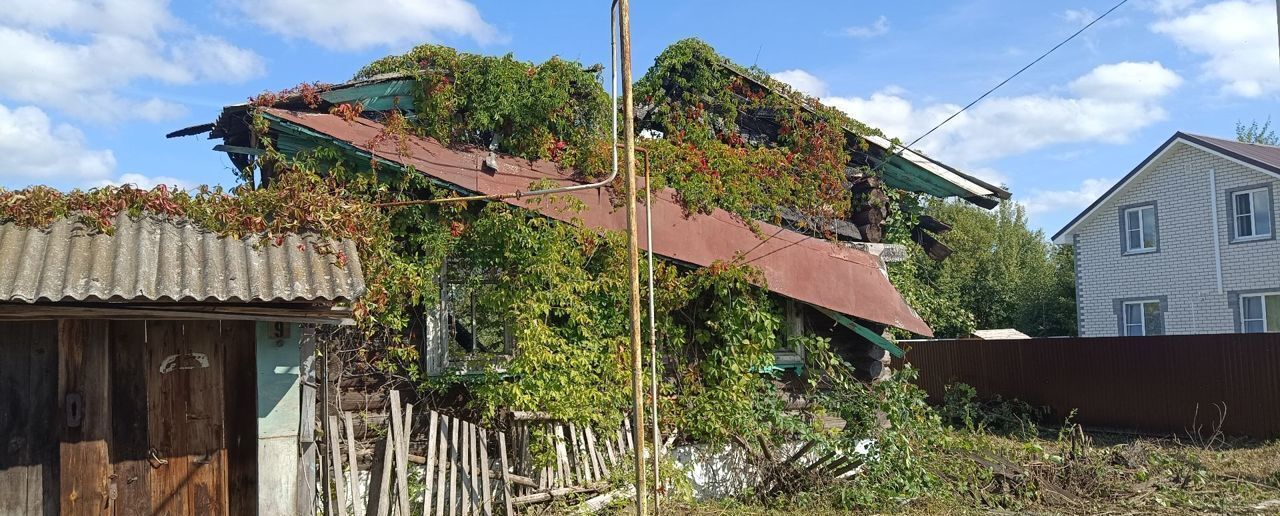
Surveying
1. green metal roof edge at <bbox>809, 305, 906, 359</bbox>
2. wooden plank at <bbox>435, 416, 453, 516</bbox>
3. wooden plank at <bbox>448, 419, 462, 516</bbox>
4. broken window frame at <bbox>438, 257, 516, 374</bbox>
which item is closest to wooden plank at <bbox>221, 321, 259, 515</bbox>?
wooden plank at <bbox>435, 416, 453, 516</bbox>

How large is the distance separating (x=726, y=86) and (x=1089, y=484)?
21.5 ft

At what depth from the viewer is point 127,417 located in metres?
6.43

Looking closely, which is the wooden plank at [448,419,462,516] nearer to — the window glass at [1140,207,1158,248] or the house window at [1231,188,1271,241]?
the house window at [1231,188,1271,241]

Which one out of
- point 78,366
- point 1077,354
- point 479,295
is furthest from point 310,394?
point 1077,354

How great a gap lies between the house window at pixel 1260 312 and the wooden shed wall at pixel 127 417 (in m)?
22.7

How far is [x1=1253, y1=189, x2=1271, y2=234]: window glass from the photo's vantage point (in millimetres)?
21969

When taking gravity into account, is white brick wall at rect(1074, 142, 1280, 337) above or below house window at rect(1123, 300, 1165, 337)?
above

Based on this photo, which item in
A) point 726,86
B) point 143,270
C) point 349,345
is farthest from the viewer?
point 726,86

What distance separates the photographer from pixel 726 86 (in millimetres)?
12969

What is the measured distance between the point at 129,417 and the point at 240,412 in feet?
2.28

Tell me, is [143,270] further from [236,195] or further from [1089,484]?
[1089,484]

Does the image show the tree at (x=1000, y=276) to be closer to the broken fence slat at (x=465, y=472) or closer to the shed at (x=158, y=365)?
the broken fence slat at (x=465, y=472)

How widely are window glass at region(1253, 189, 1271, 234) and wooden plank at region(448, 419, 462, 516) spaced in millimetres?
21025

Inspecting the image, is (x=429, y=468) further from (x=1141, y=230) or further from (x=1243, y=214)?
(x=1141, y=230)
